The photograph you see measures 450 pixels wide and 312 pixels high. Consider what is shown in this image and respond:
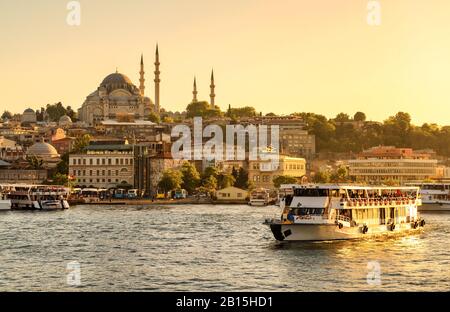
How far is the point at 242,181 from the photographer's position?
3324 inches

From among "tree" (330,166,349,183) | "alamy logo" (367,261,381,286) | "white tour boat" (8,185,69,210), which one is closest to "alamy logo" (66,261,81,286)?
"alamy logo" (367,261,381,286)

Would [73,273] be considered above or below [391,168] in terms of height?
below

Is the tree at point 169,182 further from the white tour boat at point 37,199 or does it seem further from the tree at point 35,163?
the white tour boat at point 37,199

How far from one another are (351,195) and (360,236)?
1454 mm

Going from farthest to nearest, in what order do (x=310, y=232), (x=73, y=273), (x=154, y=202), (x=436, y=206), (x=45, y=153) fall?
(x=45, y=153) < (x=154, y=202) < (x=436, y=206) < (x=310, y=232) < (x=73, y=273)

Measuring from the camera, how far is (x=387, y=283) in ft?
74.0

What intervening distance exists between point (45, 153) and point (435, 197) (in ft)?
147

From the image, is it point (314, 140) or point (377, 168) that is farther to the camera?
point (314, 140)

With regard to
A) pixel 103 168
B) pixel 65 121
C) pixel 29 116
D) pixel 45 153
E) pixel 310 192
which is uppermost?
pixel 29 116

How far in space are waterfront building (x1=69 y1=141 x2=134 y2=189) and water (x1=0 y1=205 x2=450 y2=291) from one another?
4131 cm

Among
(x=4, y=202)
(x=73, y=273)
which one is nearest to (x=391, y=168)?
(x=4, y=202)

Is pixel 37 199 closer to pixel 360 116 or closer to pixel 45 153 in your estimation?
pixel 45 153
